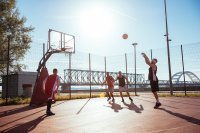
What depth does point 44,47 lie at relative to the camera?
47.8ft

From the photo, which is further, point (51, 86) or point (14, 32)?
point (14, 32)

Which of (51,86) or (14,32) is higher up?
(14,32)

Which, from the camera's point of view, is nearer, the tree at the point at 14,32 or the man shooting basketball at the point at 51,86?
the man shooting basketball at the point at 51,86

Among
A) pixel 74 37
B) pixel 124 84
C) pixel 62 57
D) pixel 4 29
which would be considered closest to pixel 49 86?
pixel 124 84

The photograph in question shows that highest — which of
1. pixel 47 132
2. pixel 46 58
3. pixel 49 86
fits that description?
pixel 46 58

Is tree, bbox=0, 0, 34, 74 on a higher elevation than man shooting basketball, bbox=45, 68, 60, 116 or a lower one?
higher

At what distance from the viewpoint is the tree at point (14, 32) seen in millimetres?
25281

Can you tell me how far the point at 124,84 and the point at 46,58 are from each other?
190 inches

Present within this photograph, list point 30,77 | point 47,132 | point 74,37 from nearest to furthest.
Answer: point 47,132 < point 74,37 < point 30,77

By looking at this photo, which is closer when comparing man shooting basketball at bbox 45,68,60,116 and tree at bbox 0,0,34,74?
man shooting basketball at bbox 45,68,60,116

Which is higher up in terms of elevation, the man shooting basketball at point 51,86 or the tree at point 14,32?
the tree at point 14,32

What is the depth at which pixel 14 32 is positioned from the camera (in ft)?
86.4

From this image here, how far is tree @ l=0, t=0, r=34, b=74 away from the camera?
82.9 feet

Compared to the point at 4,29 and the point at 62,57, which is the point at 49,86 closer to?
the point at 62,57
